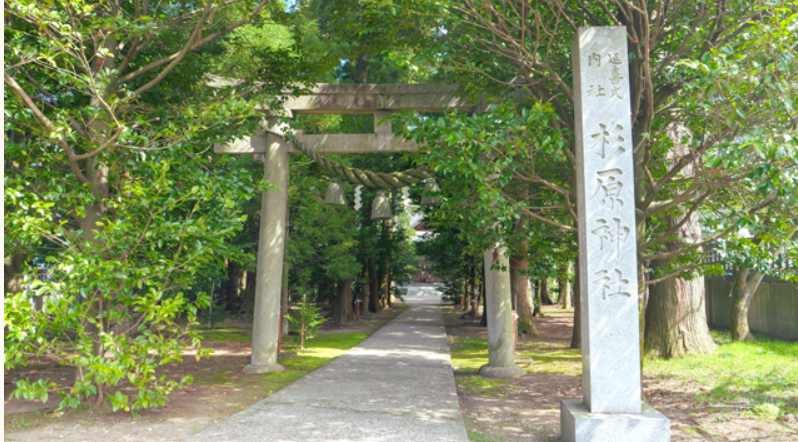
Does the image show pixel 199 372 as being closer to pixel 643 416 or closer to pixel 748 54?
pixel 643 416

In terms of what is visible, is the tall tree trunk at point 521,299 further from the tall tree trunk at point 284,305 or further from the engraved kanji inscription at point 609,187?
the engraved kanji inscription at point 609,187

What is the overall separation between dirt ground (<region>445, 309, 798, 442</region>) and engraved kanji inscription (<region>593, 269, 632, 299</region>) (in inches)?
62.4

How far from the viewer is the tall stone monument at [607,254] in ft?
16.8

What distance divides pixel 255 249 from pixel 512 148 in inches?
490

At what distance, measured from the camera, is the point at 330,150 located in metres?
10.0

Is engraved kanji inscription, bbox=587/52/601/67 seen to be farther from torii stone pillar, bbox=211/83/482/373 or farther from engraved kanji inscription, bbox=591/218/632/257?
torii stone pillar, bbox=211/83/482/373

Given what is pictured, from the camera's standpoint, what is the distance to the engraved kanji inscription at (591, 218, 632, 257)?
534 centimetres

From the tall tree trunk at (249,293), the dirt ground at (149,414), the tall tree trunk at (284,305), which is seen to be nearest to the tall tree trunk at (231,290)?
the tall tree trunk at (249,293)

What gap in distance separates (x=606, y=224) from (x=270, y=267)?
20.0ft

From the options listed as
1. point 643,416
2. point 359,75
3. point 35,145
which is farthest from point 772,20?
point 359,75

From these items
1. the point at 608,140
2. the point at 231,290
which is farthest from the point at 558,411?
the point at 231,290

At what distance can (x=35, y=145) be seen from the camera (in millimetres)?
6277

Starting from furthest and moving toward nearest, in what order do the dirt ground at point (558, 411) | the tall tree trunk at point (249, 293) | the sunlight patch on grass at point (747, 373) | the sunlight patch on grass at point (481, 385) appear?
the tall tree trunk at point (249, 293)
the sunlight patch on grass at point (481, 385)
the sunlight patch on grass at point (747, 373)
the dirt ground at point (558, 411)

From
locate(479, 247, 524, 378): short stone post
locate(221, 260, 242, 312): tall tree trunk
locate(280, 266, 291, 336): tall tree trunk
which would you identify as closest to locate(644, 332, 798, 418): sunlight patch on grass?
locate(479, 247, 524, 378): short stone post
